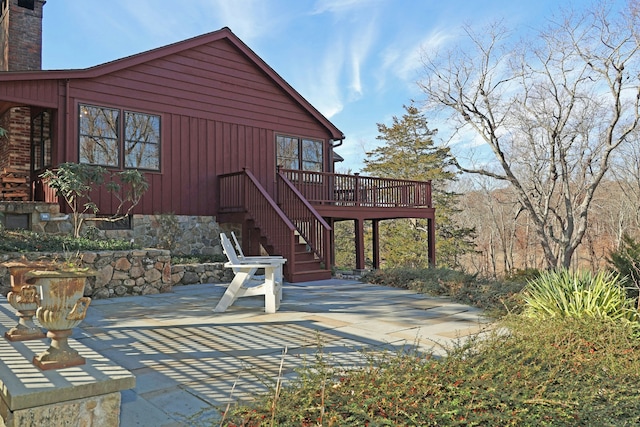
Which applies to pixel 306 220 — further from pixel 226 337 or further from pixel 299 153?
pixel 226 337

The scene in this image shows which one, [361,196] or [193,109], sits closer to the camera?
[193,109]

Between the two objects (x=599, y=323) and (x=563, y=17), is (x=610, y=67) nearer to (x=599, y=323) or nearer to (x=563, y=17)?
(x=563, y=17)

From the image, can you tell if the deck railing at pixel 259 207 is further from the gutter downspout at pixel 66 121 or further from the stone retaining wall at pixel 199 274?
the gutter downspout at pixel 66 121

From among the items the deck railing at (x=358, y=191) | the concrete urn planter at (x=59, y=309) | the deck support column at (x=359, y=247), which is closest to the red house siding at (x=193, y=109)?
the deck railing at (x=358, y=191)

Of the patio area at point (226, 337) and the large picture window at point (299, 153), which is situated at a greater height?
the large picture window at point (299, 153)

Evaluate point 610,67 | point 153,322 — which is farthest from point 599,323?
point 610,67

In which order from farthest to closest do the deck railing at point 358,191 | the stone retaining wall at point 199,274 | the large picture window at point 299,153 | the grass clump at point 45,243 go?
the large picture window at point 299,153
the deck railing at point 358,191
the stone retaining wall at point 199,274
the grass clump at point 45,243

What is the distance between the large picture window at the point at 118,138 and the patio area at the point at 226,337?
369 centimetres

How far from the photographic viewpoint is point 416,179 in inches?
936

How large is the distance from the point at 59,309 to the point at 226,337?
2171 millimetres

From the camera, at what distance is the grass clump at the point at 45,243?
6.53m

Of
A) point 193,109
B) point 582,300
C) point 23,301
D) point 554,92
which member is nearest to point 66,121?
point 193,109

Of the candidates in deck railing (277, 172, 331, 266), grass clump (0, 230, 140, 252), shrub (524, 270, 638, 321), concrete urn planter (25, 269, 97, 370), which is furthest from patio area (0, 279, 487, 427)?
deck railing (277, 172, 331, 266)

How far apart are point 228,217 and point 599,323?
7.90 meters
